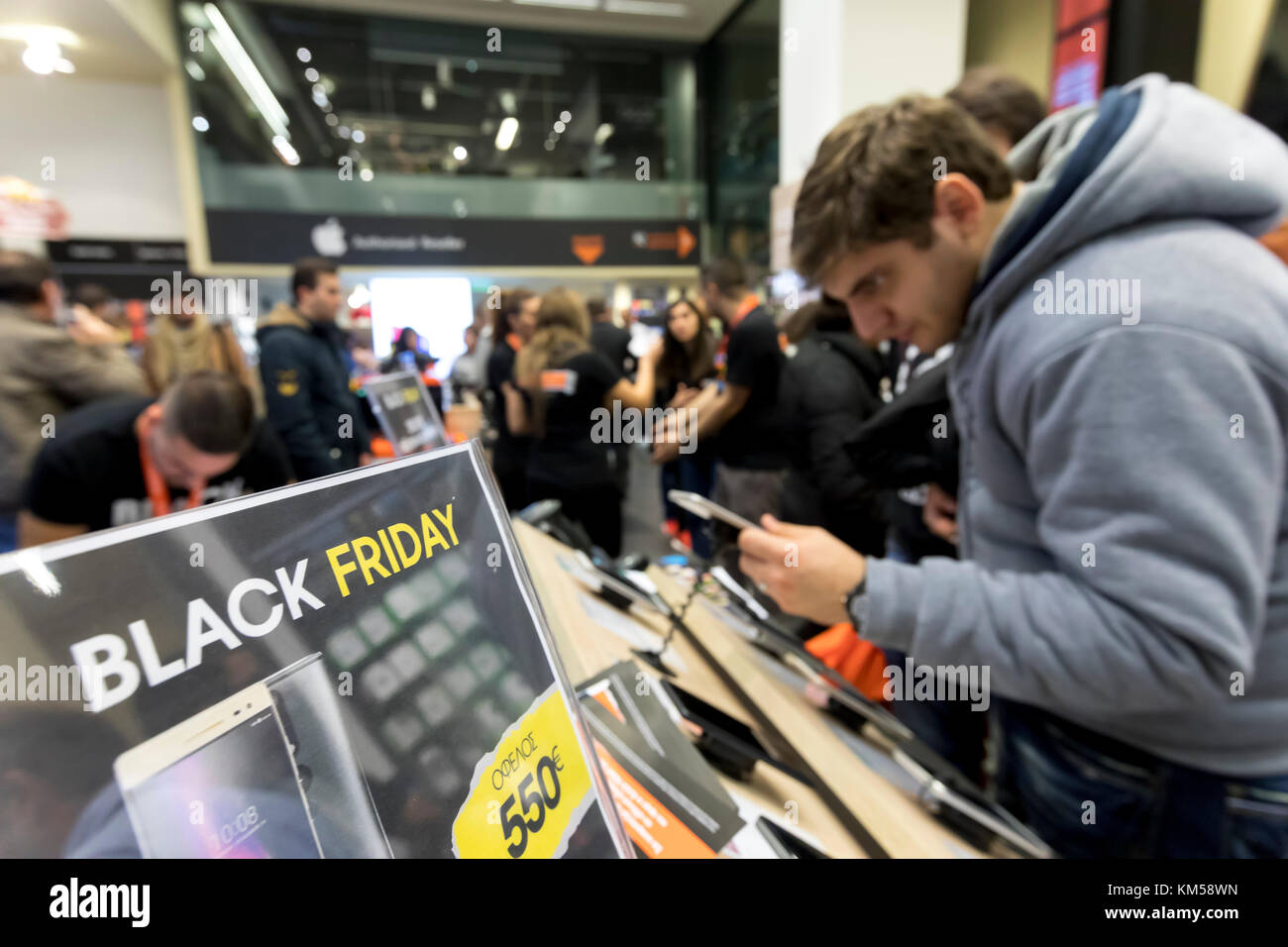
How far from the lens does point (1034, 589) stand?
0.75m

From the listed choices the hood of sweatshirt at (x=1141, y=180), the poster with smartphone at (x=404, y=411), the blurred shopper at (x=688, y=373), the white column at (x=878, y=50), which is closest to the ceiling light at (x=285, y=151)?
the blurred shopper at (x=688, y=373)

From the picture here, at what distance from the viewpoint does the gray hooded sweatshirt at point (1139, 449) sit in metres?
0.63

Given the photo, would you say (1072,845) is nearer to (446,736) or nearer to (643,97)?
(446,736)

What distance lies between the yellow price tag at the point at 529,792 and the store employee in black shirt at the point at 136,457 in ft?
4.33

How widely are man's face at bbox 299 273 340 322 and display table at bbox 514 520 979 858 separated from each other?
6.55ft

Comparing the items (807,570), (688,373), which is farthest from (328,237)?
(807,570)

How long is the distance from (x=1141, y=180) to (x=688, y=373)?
2900mm

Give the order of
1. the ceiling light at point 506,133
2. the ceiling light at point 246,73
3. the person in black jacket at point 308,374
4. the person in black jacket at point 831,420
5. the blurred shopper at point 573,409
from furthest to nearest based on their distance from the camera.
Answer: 1. the ceiling light at point 506,133
2. the ceiling light at point 246,73
3. the person in black jacket at point 308,374
4. the blurred shopper at point 573,409
5. the person in black jacket at point 831,420

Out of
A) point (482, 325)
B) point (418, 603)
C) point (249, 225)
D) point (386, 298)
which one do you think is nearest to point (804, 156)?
point (482, 325)

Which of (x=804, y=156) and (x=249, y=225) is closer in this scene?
(x=804, y=156)

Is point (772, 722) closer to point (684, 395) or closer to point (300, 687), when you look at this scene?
point (300, 687)

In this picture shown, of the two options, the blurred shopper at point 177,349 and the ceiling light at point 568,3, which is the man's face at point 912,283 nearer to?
the blurred shopper at point 177,349

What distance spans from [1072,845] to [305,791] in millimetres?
965

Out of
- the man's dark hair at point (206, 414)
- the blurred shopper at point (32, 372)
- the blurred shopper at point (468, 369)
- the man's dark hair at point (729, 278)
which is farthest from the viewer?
the blurred shopper at point (468, 369)
